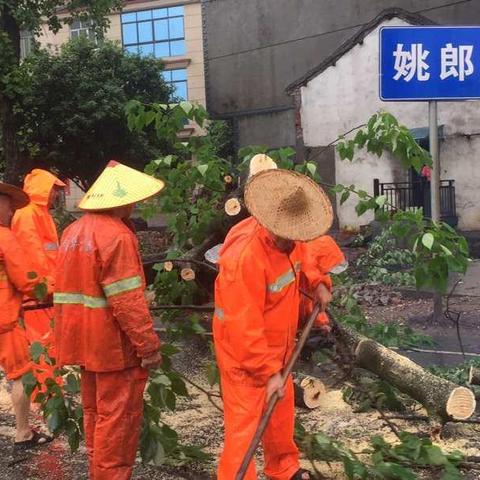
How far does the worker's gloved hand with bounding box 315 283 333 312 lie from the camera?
10.4ft

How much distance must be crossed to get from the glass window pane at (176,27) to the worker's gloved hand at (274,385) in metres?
25.0

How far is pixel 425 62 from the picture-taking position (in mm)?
5848

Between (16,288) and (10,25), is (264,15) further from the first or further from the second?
(16,288)

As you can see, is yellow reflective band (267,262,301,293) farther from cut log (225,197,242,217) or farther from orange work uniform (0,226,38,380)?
cut log (225,197,242,217)

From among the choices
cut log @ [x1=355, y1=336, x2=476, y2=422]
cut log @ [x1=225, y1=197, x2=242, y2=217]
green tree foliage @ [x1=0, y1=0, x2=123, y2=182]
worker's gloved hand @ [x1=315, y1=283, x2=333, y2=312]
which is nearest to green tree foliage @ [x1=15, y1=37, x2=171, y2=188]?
green tree foliage @ [x1=0, y1=0, x2=123, y2=182]

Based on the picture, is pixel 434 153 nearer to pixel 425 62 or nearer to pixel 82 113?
pixel 425 62

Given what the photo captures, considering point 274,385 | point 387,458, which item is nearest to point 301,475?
point 387,458

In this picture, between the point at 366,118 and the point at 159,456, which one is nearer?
the point at 159,456

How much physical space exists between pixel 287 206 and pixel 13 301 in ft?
6.30

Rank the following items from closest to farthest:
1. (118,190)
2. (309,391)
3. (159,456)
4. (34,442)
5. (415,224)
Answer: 1. (118,190)
2. (159,456)
3. (34,442)
4. (309,391)
5. (415,224)

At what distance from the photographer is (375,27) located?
1492 cm

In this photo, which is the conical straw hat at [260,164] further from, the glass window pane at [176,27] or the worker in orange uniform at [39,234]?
the glass window pane at [176,27]

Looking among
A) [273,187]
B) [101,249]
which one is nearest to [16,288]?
[101,249]

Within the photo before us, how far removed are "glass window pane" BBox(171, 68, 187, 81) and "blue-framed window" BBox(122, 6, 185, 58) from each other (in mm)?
615
